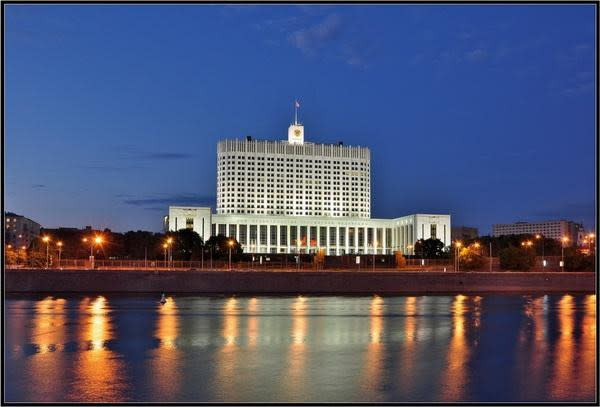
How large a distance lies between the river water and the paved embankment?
1809cm

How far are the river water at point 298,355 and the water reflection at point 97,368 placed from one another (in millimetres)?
32

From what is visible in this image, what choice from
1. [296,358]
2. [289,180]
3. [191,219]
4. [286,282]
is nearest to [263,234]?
[191,219]

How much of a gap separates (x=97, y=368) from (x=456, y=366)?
30.8 feet

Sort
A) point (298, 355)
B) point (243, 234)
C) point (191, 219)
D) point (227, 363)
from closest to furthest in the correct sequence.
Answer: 1. point (227, 363)
2. point (298, 355)
3. point (191, 219)
4. point (243, 234)

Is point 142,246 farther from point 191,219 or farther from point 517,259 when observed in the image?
point 517,259

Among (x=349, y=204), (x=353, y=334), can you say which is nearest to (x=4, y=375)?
(x=353, y=334)

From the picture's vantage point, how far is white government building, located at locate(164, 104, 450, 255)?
162m

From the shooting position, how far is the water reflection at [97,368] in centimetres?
1448

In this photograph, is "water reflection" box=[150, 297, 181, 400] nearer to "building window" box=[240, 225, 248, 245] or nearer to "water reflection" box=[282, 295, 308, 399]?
"water reflection" box=[282, 295, 308, 399]

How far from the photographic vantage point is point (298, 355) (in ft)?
64.8

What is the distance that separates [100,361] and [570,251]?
76.0 metres

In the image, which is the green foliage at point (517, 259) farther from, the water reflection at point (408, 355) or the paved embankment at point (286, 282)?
the water reflection at point (408, 355)

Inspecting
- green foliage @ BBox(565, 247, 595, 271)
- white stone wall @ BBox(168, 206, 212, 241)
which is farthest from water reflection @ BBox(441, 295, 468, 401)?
white stone wall @ BBox(168, 206, 212, 241)

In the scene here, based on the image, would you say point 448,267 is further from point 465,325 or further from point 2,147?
point 2,147
